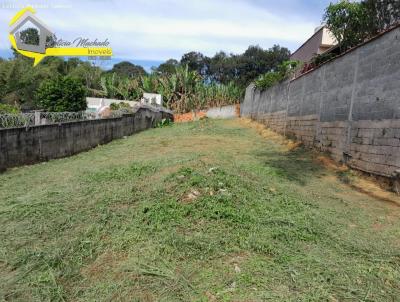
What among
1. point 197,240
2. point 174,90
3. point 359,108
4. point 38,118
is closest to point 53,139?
point 38,118

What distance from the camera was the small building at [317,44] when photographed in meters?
17.0

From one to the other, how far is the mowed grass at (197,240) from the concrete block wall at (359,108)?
101 centimetres

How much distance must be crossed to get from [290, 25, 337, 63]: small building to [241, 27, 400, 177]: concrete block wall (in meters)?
6.17

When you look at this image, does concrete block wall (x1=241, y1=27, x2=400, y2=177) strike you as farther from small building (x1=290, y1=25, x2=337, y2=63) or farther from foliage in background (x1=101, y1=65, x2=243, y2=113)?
foliage in background (x1=101, y1=65, x2=243, y2=113)

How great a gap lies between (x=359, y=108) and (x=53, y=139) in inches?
296

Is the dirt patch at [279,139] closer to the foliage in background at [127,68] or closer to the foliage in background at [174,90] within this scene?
the foliage in background at [174,90]

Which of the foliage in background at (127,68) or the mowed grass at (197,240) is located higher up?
the foliage in background at (127,68)

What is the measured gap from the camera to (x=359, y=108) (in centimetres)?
697

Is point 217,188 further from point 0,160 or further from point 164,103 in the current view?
point 164,103

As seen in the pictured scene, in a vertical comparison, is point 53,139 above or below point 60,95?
below

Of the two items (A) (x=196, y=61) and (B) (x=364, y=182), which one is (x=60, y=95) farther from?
(A) (x=196, y=61)

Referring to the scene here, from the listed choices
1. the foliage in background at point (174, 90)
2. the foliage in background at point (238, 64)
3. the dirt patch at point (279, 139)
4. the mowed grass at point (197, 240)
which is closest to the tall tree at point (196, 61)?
the foliage in background at point (238, 64)

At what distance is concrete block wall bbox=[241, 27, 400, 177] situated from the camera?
5.88 metres

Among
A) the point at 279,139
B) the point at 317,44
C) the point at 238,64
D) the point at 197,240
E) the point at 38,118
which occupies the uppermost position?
the point at 238,64
